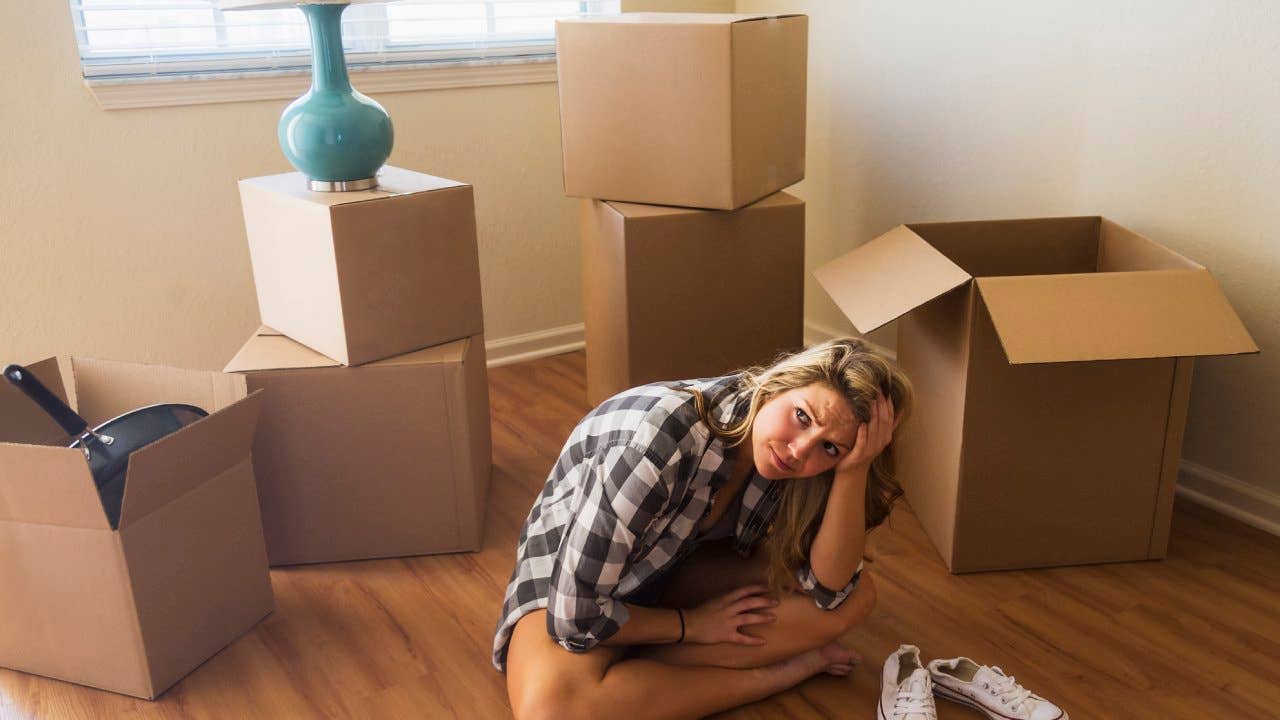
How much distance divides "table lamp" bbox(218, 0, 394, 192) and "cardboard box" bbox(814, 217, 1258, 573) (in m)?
0.78

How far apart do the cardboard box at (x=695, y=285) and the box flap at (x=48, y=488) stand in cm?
103

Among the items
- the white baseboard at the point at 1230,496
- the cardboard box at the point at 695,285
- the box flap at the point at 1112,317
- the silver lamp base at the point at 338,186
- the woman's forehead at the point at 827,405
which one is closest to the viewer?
the woman's forehead at the point at 827,405

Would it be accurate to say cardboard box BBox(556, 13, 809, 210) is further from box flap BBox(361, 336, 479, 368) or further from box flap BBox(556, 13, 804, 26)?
box flap BBox(361, 336, 479, 368)

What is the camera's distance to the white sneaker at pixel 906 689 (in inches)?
52.8

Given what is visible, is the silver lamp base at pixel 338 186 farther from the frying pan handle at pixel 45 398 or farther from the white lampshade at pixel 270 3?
the frying pan handle at pixel 45 398

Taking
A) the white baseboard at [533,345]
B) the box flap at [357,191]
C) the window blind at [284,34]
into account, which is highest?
the window blind at [284,34]

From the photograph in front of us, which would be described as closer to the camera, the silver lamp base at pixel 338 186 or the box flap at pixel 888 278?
the box flap at pixel 888 278

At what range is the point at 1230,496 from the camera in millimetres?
1861

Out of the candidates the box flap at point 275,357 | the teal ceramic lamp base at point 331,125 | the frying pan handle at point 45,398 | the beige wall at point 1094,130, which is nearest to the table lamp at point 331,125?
the teal ceramic lamp base at point 331,125

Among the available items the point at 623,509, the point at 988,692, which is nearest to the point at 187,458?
the point at 623,509

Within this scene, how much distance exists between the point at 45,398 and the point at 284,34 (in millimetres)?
1097

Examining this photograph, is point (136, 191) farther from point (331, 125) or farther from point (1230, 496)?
point (1230, 496)

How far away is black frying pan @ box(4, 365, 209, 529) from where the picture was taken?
139cm

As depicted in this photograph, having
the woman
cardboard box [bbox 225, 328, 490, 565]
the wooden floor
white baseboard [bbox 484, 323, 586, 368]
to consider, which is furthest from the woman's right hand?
white baseboard [bbox 484, 323, 586, 368]
